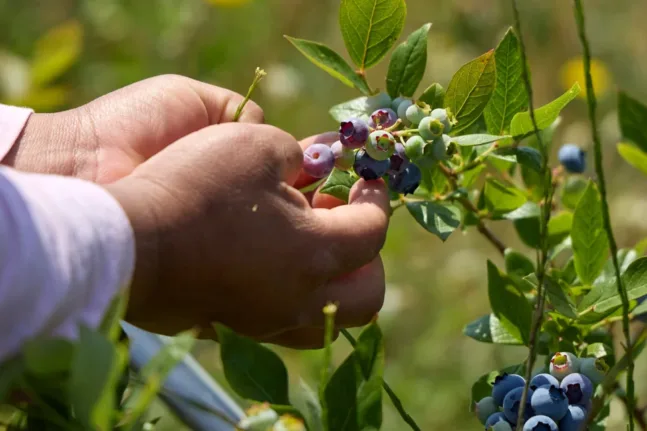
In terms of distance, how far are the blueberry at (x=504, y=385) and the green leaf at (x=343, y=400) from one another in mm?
140


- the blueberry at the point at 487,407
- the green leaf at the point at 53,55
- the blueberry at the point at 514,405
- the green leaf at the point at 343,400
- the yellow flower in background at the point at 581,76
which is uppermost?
the green leaf at the point at 343,400

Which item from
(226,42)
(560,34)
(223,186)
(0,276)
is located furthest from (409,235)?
(0,276)

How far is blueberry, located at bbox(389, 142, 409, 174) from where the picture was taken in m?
0.72

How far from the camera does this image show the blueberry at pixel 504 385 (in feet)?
2.11

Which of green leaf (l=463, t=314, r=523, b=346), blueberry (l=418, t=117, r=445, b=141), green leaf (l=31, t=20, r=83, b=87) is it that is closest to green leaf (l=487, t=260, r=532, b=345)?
green leaf (l=463, t=314, r=523, b=346)

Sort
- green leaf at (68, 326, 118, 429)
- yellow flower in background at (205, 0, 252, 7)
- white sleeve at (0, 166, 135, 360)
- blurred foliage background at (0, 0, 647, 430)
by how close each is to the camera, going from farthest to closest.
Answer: yellow flower in background at (205, 0, 252, 7)
blurred foliage background at (0, 0, 647, 430)
white sleeve at (0, 166, 135, 360)
green leaf at (68, 326, 118, 429)

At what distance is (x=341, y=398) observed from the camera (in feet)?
1.82

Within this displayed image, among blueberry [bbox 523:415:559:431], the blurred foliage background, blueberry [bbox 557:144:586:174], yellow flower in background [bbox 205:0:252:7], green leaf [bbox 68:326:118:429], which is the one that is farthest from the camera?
yellow flower in background [bbox 205:0:252:7]

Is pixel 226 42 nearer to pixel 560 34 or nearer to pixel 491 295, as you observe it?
pixel 560 34

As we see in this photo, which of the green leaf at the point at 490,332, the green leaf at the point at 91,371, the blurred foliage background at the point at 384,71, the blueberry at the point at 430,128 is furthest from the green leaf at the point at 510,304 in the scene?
the blurred foliage background at the point at 384,71

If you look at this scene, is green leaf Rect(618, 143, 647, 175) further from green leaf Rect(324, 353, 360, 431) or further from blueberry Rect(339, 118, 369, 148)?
green leaf Rect(324, 353, 360, 431)

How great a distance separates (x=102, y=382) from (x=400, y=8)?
0.49 meters

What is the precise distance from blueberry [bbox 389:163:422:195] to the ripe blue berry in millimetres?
31

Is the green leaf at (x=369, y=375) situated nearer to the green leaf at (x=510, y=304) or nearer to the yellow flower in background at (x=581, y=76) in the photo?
the green leaf at (x=510, y=304)
